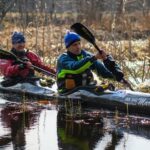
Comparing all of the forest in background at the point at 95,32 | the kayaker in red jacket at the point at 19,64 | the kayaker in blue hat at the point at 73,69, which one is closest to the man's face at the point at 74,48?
the kayaker in blue hat at the point at 73,69

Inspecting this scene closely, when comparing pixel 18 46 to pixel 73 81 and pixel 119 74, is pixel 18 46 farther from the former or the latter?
pixel 119 74

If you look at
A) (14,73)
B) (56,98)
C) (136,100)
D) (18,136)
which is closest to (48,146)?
(18,136)

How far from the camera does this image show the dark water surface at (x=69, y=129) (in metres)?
6.15

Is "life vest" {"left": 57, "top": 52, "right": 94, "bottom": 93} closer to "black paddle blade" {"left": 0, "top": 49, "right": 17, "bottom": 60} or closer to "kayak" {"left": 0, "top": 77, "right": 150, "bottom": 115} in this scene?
"kayak" {"left": 0, "top": 77, "right": 150, "bottom": 115}

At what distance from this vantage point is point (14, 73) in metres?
9.92

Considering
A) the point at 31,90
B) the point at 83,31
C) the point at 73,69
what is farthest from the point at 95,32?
the point at 73,69

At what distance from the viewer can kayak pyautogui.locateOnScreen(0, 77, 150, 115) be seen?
762 centimetres

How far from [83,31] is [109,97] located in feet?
4.64

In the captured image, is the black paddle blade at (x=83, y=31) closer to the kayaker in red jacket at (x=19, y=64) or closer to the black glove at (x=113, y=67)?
the black glove at (x=113, y=67)

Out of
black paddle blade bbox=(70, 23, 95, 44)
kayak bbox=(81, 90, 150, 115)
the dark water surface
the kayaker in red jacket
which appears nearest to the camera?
the dark water surface

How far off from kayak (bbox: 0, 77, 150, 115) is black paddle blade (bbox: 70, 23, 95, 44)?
92 cm

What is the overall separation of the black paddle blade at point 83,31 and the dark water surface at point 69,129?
4.00 feet

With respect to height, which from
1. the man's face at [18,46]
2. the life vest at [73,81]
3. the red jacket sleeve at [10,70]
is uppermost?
the man's face at [18,46]

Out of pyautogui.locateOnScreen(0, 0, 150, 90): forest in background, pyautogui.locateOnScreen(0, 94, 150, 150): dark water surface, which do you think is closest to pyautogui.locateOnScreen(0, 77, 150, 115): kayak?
pyautogui.locateOnScreen(0, 94, 150, 150): dark water surface
